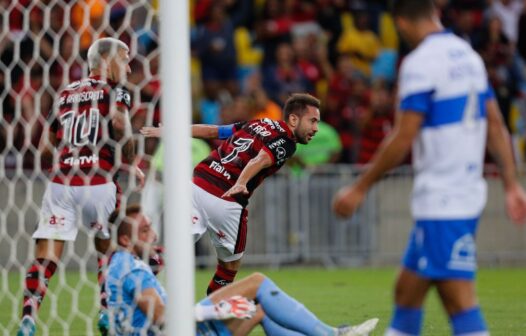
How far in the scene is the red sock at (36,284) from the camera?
7.89 metres

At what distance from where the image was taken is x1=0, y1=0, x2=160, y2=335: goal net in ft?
25.0

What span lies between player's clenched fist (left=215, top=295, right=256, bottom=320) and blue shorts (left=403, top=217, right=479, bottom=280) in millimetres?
1527

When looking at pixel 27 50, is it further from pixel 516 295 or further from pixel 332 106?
pixel 332 106

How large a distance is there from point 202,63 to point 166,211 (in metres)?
12.0

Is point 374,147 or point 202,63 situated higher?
point 202,63

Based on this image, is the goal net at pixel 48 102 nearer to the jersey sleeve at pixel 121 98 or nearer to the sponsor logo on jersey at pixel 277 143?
the jersey sleeve at pixel 121 98

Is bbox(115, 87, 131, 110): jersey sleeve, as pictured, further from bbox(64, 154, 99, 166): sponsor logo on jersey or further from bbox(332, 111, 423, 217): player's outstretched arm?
bbox(332, 111, 423, 217): player's outstretched arm

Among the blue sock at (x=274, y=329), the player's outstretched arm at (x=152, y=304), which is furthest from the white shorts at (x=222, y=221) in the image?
the player's outstretched arm at (x=152, y=304)

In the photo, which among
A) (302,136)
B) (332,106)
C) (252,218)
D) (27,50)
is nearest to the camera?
(302,136)

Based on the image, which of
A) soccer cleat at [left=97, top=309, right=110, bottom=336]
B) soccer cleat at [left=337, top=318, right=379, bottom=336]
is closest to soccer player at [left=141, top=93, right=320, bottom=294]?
soccer cleat at [left=97, top=309, right=110, bottom=336]

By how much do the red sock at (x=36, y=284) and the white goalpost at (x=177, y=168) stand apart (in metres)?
2.57

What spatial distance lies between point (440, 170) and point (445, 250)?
1.28 ft

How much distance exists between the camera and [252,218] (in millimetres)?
15773

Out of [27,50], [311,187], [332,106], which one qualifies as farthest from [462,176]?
[332,106]
